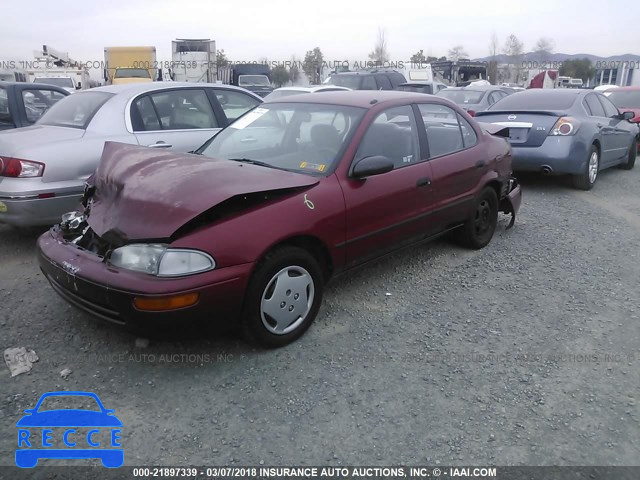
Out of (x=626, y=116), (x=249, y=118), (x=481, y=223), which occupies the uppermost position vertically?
(x=249, y=118)

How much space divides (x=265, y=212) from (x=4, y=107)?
5.49 meters

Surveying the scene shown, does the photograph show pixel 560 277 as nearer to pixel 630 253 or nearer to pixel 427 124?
pixel 630 253

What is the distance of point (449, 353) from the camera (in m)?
3.29

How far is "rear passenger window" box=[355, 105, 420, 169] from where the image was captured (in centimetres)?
385

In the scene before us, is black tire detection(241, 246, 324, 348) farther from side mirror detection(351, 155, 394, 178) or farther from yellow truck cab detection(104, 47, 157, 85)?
yellow truck cab detection(104, 47, 157, 85)

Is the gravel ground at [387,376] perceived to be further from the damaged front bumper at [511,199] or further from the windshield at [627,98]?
the windshield at [627,98]

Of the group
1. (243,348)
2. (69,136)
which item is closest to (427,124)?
(243,348)

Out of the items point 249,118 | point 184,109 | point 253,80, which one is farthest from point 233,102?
point 253,80

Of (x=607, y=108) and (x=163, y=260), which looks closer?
(x=163, y=260)

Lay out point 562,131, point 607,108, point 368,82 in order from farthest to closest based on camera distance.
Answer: point 368,82
point 607,108
point 562,131

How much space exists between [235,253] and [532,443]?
5.82 ft

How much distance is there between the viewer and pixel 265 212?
3.12 metres

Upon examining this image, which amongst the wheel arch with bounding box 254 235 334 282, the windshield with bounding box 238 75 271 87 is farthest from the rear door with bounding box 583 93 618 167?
the windshield with bounding box 238 75 271 87

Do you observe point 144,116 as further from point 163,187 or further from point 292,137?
point 163,187
